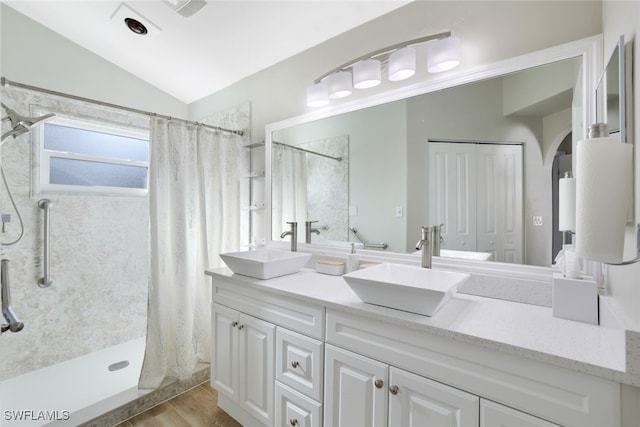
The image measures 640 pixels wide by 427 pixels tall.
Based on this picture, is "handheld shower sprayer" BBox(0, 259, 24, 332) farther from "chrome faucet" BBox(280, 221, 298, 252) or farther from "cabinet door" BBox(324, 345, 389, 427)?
"cabinet door" BBox(324, 345, 389, 427)

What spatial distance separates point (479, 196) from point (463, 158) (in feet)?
0.68

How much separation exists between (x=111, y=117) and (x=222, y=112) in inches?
38.0

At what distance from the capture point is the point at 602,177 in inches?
30.4

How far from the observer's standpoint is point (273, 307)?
150 cm

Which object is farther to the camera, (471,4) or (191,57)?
(191,57)

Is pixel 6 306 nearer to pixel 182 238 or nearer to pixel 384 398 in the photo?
pixel 182 238

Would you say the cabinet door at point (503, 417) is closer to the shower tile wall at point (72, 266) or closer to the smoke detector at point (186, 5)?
the smoke detector at point (186, 5)

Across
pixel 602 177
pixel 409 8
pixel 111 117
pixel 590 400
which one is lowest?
pixel 590 400

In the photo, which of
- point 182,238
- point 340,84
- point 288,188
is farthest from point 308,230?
point 340,84

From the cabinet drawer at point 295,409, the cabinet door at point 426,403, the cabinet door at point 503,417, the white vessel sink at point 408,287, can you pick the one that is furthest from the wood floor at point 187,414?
the cabinet door at point 503,417

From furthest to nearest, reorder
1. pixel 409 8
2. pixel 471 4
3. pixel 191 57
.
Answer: pixel 191 57, pixel 409 8, pixel 471 4

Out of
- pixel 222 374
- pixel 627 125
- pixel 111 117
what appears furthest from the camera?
pixel 111 117

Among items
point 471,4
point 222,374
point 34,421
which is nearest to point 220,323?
point 222,374

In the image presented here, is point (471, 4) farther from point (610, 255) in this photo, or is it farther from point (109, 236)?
point (109, 236)
